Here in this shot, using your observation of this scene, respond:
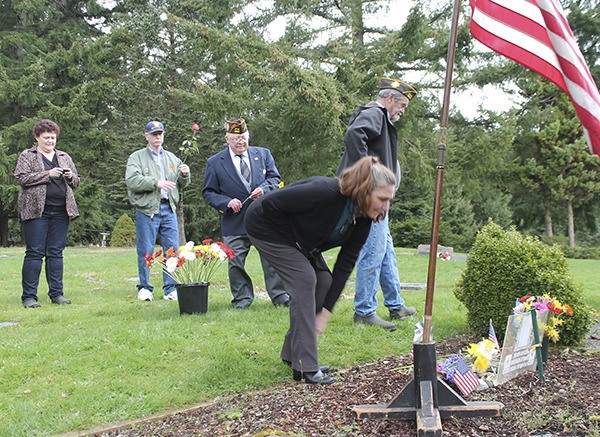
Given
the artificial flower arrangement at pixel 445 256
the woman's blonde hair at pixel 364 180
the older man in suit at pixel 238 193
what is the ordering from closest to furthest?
1. the woman's blonde hair at pixel 364 180
2. the older man in suit at pixel 238 193
3. the artificial flower arrangement at pixel 445 256

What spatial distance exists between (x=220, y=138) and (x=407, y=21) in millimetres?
9132

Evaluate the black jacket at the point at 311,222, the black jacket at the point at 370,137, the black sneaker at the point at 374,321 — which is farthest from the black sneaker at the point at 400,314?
the black jacket at the point at 311,222

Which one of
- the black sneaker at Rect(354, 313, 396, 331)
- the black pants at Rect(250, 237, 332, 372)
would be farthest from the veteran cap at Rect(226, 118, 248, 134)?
the black pants at Rect(250, 237, 332, 372)

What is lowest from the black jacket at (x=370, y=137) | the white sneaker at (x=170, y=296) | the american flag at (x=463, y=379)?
the white sneaker at (x=170, y=296)

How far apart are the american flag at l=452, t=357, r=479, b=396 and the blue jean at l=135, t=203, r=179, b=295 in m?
3.83

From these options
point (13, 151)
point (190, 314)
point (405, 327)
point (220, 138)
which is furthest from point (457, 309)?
point (13, 151)

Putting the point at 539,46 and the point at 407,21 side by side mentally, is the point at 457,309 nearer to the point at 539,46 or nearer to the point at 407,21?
the point at 539,46

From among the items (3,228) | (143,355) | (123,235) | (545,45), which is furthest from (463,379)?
(3,228)

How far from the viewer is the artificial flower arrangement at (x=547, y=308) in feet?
11.7

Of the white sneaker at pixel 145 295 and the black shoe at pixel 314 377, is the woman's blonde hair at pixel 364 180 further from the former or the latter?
the white sneaker at pixel 145 295

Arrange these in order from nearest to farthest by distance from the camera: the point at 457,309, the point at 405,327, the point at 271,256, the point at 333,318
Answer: the point at 271,256, the point at 405,327, the point at 333,318, the point at 457,309

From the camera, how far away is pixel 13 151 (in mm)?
23875

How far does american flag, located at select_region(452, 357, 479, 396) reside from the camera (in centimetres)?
318

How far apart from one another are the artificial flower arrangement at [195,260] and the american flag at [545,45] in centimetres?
304
